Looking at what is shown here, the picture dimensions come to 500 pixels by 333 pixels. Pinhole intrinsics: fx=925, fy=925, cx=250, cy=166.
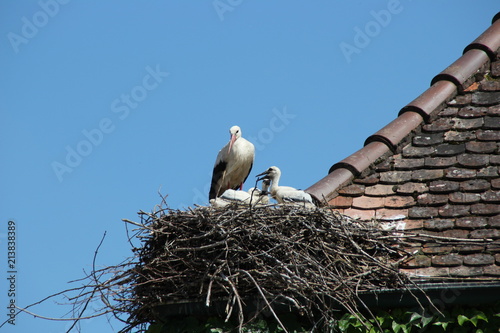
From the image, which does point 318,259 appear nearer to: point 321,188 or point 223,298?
point 223,298

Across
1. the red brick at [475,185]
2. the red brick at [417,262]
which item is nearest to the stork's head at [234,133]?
the red brick at [475,185]

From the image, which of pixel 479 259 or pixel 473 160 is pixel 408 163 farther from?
pixel 479 259

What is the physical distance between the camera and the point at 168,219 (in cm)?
779

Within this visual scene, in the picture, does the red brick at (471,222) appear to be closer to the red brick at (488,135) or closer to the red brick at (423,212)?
the red brick at (423,212)

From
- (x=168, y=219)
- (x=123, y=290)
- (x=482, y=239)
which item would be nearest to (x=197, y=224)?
(x=168, y=219)

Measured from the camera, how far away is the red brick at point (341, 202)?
850 cm

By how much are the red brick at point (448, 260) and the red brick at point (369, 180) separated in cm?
130

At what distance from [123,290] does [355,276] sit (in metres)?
1.92

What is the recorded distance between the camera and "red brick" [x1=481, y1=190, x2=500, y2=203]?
777 cm

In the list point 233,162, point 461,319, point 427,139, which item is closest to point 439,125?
point 427,139

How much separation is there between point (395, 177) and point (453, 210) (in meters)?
0.79

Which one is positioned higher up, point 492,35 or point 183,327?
point 492,35

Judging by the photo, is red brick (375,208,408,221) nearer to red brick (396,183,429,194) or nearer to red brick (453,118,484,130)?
red brick (396,183,429,194)

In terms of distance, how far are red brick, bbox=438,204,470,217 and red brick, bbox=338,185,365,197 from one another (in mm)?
900
